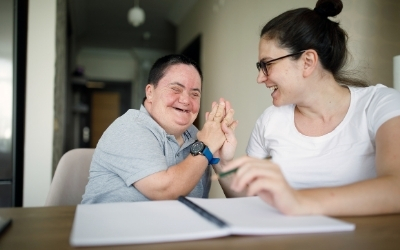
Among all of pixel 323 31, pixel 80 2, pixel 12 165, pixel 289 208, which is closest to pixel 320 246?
pixel 289 208

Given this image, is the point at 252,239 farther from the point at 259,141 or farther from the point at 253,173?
the point at 259,141

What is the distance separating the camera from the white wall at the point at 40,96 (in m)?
2.47

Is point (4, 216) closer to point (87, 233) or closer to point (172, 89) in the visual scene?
point (87, 233)

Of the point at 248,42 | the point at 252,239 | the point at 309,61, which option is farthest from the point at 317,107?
the point at 248,42

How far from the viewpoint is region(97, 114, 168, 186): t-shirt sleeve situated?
1.09m

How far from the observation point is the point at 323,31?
4.23ft

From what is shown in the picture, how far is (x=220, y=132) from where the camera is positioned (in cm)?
139

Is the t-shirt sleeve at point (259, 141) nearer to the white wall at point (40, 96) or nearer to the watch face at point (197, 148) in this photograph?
the watch face at point (197, 148)

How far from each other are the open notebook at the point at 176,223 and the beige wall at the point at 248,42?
145 centimetres

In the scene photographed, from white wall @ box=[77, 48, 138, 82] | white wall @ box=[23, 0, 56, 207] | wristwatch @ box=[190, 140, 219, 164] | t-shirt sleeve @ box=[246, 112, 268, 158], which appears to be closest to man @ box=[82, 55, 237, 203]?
wristwatch @ box=[190, 140, 219, 164]

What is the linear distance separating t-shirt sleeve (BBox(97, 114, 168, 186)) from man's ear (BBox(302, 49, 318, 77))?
62 cm

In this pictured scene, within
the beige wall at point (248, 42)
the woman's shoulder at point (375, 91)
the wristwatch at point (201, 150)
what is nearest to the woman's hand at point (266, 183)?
the wristwatch at point (201, 150)

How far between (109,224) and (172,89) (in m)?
0.85

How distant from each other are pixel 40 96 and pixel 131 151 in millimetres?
1695
